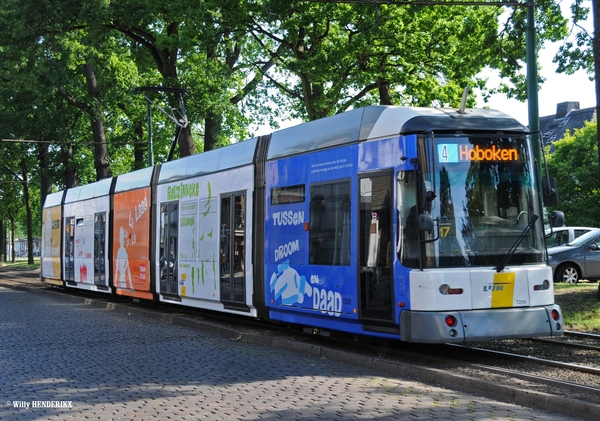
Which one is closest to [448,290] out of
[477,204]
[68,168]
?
[477,204]

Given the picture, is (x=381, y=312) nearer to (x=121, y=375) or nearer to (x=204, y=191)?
(x=121, y=375)

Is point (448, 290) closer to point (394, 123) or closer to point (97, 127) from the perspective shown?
point (394, 123)

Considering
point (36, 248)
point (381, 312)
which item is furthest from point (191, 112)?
point (36, 248)

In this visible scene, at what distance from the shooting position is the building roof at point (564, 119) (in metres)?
74.0

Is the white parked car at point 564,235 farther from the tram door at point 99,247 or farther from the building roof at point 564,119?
the building roof at point 564,119

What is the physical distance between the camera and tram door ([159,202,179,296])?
1742cm

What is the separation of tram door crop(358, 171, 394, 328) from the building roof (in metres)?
64.3

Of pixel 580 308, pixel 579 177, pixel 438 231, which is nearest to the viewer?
pixel 438 231

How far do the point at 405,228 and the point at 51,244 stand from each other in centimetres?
2140

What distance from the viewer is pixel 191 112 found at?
3045cm

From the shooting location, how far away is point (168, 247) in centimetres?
1775

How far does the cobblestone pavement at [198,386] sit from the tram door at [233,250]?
3.72ft

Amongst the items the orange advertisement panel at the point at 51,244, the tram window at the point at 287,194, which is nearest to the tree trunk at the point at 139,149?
the orange advertisement panel at the point at 51,244

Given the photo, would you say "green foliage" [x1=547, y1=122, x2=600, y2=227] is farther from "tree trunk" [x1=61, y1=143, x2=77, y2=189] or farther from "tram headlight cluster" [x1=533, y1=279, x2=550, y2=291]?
"tram headlight cluster" [x1=533, y1=279, x2=550, y2=291]
